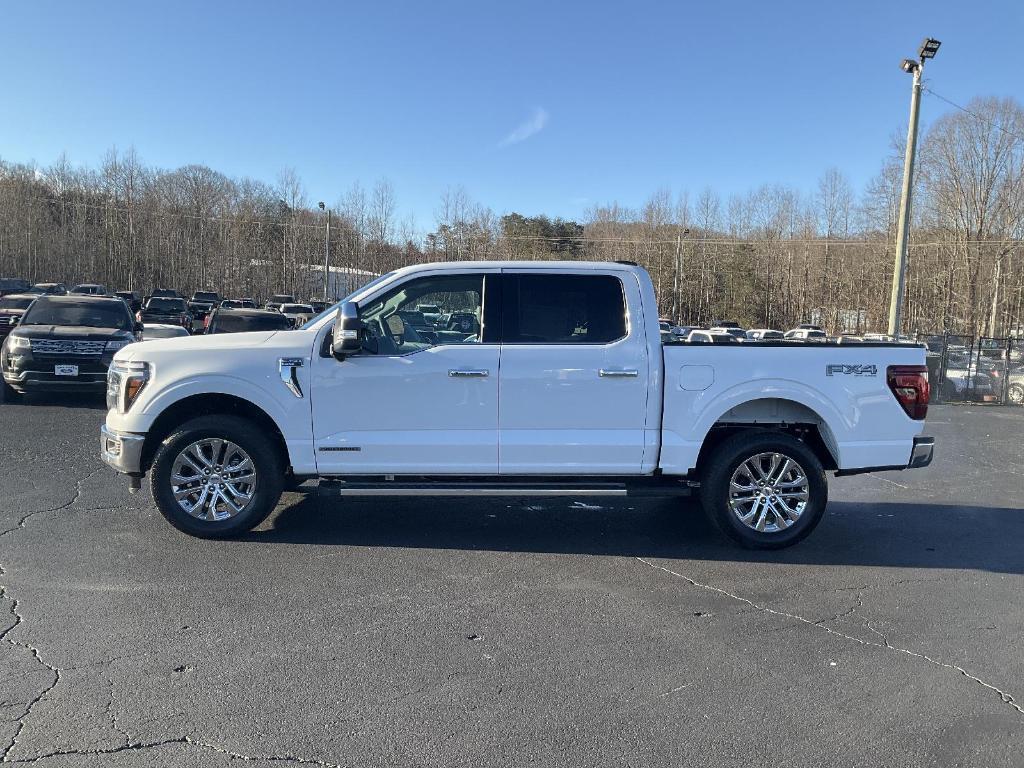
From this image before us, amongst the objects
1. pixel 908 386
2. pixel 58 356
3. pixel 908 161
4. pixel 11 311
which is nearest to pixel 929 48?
pixel 908 161

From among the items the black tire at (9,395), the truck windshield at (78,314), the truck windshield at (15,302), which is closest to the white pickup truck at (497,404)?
the truck windshield at (78,314)

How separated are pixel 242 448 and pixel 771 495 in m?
4.02

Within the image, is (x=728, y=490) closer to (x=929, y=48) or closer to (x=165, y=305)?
(x=929, y=48)

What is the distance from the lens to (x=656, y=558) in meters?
5.69

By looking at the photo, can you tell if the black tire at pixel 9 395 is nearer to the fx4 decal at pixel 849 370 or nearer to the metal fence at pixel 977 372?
the fx4 decal at pixel 849 370

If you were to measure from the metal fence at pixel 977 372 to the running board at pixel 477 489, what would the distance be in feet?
51.5

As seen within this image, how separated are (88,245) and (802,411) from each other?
220ft

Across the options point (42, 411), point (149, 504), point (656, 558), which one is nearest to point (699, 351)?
point (656, 558)

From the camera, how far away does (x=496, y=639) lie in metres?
4.16

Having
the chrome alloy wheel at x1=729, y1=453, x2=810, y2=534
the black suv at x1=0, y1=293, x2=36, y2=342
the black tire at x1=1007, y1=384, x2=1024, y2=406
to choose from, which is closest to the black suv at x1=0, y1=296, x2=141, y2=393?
the black suv at x1=0, y1=293, x2=36, y2=342

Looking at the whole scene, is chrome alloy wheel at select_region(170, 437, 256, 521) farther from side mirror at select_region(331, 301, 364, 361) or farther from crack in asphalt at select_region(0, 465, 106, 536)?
crack in asphalt at select_region(0, 465, 106, 536)

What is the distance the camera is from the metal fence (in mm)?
18219

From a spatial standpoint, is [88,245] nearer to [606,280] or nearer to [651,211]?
[651,211]

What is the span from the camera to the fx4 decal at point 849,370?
5828 millimetres
